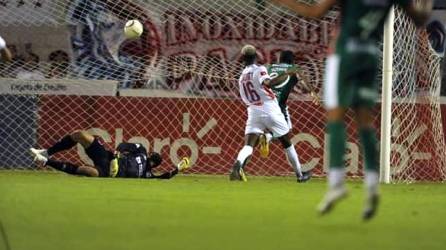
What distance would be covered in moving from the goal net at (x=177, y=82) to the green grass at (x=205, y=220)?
227 inches

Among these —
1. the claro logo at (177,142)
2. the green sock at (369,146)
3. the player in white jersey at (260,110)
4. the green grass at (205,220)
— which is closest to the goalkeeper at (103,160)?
the player in white jersey at (260,110)

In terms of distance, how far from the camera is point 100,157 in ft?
51.7

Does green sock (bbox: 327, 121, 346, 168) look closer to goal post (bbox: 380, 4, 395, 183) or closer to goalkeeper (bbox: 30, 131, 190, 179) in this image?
goal post (bbox: 380, 4, 395, 183)

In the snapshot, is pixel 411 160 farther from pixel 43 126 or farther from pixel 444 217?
pixel 444 217

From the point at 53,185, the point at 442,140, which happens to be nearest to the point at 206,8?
the point at 442,140

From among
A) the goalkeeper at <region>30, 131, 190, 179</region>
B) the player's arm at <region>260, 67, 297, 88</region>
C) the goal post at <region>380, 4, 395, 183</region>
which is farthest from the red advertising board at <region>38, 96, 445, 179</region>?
the player's arm at <region>260, 67, 297, 88</region>

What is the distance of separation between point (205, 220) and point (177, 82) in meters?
14.7

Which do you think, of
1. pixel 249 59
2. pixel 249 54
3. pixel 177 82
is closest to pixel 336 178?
pixel 249 54

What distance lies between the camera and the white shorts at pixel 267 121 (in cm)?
1570

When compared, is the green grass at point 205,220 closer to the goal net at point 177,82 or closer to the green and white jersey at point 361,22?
the green and white jersey at point 361,22

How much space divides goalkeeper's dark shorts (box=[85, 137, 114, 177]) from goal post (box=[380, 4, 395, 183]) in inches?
166

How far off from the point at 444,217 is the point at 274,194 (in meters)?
3.23

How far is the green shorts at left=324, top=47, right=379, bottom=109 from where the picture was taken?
5.98 metres

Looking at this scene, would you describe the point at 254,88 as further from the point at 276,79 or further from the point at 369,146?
the point at 369,146
